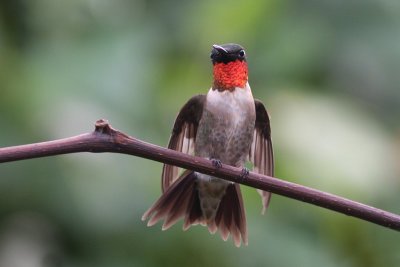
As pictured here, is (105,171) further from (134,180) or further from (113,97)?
(113,97)

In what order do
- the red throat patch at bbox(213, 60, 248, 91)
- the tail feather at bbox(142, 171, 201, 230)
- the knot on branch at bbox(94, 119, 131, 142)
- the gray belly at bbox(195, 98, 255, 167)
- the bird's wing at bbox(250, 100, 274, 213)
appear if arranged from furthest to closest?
the bird's wing at bbox(250, 100, 274, 213) → the gray belly at bbox(195, 98, 255, 167) → the red throat patch at bbox(213, 60, 248, 91) → the tail feather at bbox(142, 171, 201, 230) → the knot on branch at bbox(94, 119, 131, 142)

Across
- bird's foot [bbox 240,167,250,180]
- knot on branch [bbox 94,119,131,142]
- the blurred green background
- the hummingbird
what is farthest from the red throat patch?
knot on branch [bbox 94,119,131,142]

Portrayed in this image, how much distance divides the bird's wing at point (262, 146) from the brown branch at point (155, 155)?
1457 mm

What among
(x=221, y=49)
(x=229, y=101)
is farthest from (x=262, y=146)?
(x=221, y=49)

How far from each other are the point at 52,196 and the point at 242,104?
0.90 metres

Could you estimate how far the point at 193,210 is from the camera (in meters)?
3.80

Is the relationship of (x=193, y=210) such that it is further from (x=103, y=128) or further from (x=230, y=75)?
(x=103, y=128)

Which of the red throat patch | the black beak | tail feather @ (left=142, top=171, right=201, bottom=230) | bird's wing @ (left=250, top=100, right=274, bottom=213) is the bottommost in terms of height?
tail feather @ (left=142, top=171, right=201, bottom=230)

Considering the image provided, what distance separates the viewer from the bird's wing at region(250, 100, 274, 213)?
394 cm

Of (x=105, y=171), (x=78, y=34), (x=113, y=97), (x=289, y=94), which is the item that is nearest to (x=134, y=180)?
(x=105, y=171)

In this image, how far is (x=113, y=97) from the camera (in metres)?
4.12

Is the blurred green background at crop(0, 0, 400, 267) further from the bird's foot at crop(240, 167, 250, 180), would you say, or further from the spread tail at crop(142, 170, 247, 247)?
the bird's foot at crop(240, 167, 250, 180)

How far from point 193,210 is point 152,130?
427 mm

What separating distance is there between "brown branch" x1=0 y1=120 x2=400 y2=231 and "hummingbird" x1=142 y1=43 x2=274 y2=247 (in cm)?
119
